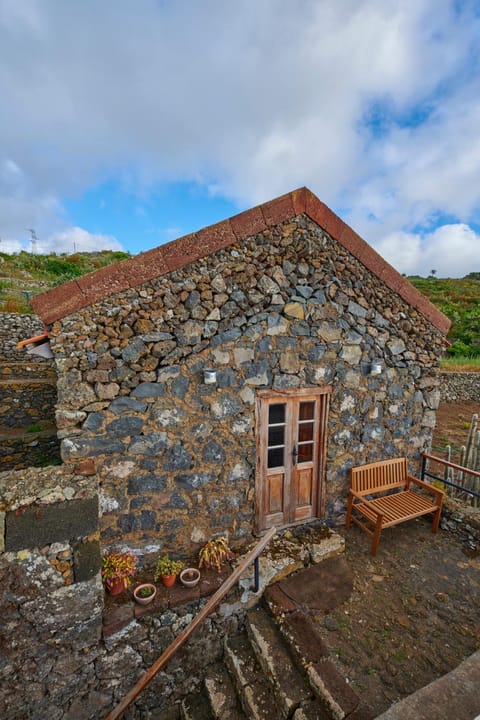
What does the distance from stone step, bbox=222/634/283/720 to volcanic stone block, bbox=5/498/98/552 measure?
2.14 m

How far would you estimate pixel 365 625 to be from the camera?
136 inches

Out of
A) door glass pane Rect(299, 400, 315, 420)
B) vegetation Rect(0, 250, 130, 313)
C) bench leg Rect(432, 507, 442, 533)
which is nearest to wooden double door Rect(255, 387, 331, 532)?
door glass pane Rect(299, 400, 315, 420)

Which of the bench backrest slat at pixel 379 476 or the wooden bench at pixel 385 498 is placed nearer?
the wooden bench at pixel 385 498

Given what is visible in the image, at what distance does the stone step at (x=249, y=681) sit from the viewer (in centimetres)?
293

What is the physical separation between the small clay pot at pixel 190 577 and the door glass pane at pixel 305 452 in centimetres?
201

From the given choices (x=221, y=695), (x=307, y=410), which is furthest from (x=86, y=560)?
(x=307, y=410)

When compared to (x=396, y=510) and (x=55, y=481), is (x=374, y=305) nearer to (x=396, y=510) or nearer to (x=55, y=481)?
(x=396, y=510)

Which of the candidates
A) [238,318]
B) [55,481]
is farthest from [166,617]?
[238,318]

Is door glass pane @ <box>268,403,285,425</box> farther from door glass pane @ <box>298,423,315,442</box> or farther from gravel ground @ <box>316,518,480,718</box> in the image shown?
gravel ground @ <box>316,518,480,718</box>

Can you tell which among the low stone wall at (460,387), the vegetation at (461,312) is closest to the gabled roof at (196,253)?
the low stone wall at (460,387)

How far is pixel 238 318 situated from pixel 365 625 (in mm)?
3723

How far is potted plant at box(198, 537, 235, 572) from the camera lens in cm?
388

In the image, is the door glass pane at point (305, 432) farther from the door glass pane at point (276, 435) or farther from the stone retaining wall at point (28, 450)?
the stone retaining wall at point (28, 450)

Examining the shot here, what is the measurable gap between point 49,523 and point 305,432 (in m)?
3.30
